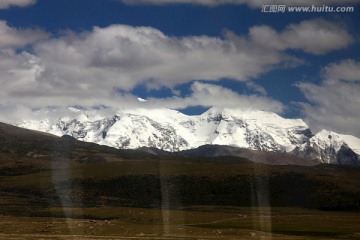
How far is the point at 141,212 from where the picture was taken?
626 ft

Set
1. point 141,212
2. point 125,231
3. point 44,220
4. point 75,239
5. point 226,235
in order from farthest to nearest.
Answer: point 141,212 → point 44,220 → point 125,231 → point 226,235 → point 75,239

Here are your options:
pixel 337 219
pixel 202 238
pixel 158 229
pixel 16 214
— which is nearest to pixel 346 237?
pixel 202 238

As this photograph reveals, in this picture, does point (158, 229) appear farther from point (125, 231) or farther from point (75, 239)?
point (75, 239)

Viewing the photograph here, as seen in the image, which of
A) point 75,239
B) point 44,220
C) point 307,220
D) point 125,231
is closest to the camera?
point 75,239

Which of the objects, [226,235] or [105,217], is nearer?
[226,235]

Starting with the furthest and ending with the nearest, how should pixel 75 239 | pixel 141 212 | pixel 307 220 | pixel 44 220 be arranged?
pixel 141 212
pixel 307 220
pixel 44 220
pixel 75 239

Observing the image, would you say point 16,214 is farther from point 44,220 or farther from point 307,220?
point 307,220

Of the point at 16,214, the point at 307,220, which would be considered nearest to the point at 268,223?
the point at 307,220

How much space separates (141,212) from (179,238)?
80.2 metres

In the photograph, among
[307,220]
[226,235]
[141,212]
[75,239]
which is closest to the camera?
[75,239]

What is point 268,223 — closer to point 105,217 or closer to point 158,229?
point 158,229

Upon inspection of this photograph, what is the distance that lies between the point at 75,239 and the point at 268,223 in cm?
7139

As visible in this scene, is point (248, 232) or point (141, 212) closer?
point (248, 232)

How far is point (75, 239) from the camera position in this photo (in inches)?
4176
